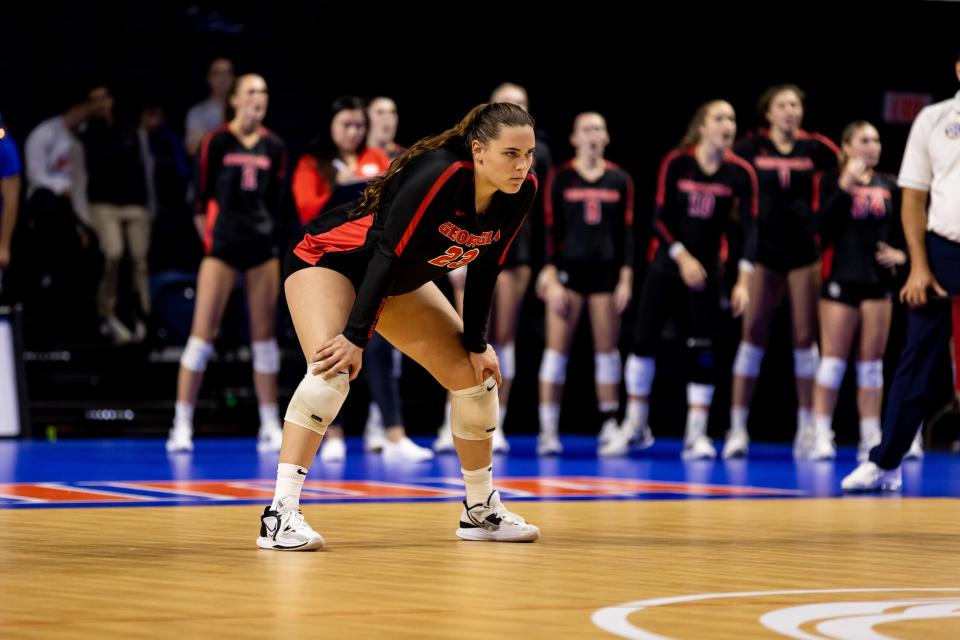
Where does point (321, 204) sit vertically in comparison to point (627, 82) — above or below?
below

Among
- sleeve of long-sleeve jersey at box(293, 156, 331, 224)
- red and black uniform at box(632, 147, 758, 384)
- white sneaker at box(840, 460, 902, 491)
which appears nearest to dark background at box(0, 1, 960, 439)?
red and black uniform at box(632, 147, 758, 384)

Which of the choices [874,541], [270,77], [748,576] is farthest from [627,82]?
[748,576]

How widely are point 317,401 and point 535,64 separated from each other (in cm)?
895

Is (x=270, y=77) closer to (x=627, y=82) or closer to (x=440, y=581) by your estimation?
(x=627, y=82)

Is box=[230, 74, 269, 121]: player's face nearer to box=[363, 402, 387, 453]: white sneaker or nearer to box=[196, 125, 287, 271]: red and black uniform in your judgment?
box=[196, 125, 287, 271]: red and black uniform

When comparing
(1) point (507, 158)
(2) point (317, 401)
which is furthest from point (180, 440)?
(1) point (507, 158)

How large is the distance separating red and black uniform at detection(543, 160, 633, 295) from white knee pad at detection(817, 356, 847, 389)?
4.90 feet

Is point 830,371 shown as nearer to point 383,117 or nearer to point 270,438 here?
point 383,117

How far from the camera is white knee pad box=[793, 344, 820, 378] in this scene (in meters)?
10.7

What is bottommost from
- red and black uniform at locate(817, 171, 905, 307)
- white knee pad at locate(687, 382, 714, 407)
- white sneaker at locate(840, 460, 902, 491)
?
white sneaker at locate(840, 460, 902, 491)

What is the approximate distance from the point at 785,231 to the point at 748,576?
20.8ft

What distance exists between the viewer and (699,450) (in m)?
10.4

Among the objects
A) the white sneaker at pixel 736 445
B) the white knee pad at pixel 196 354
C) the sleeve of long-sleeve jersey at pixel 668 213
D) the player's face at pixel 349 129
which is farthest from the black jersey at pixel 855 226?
the white knee pad at pixel 196 354

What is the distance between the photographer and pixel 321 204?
9.71 metres
